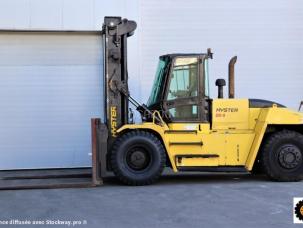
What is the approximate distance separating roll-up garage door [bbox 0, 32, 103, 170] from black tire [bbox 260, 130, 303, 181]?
5.17 m

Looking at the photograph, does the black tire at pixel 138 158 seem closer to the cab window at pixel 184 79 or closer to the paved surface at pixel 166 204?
the paved surface at pixel 166 204

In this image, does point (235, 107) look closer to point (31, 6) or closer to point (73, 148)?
point (73, 148)

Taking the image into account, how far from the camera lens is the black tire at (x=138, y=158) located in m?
10.3

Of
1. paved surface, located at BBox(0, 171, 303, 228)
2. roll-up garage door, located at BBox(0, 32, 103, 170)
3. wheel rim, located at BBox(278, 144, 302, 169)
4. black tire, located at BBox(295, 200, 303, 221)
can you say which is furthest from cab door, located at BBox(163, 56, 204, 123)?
roll-up garage door, located at BBox(0, 32, 103, 170)

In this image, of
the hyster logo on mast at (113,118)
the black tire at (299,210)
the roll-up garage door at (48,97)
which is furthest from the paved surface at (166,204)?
the roll-up garage door at (48,97)

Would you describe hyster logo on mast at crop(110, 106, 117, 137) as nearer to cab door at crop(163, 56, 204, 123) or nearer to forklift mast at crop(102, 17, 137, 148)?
forklift mast at crop(102, 17, 137, 148)

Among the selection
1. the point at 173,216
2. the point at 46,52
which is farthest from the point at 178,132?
the point at 46,52

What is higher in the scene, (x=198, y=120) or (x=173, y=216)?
(x=198, y=120)

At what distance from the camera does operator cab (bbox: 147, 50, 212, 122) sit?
10.8 meters

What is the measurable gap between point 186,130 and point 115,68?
1.96 meters

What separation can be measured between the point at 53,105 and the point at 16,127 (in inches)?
44.2

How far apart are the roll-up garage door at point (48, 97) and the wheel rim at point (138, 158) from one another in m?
3.88

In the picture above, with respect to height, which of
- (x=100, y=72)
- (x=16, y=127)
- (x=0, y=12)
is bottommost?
(x=16, y=127)

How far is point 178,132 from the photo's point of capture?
35.1 ft
